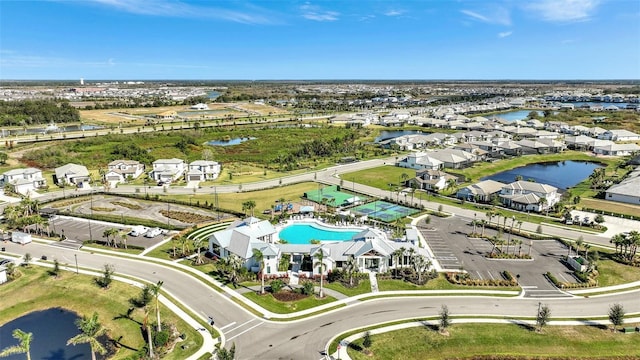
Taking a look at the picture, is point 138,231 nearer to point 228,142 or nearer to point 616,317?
point 616,317

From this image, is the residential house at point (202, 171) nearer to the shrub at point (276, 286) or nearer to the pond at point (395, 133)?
the shrub at point (276, 286)

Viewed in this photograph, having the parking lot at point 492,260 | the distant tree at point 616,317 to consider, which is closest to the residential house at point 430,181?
the parking lot at point 492,260

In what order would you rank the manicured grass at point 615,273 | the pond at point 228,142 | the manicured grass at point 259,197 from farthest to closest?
1. the pond at point 228,142
2. the manicured grass at point 259,197
3. the manicured grass at point 615,273

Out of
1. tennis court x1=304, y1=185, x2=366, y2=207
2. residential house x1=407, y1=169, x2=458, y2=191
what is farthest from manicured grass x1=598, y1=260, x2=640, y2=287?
tennis court x1=304, y1=185, x2=366, y2=207

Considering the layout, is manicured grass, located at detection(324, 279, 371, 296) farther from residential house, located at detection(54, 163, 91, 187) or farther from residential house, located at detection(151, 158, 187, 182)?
residential house, located at detection(54, 163, 91, 187)

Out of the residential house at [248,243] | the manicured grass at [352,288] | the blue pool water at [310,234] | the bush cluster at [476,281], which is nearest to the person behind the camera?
the manicured grass at [352,288]
